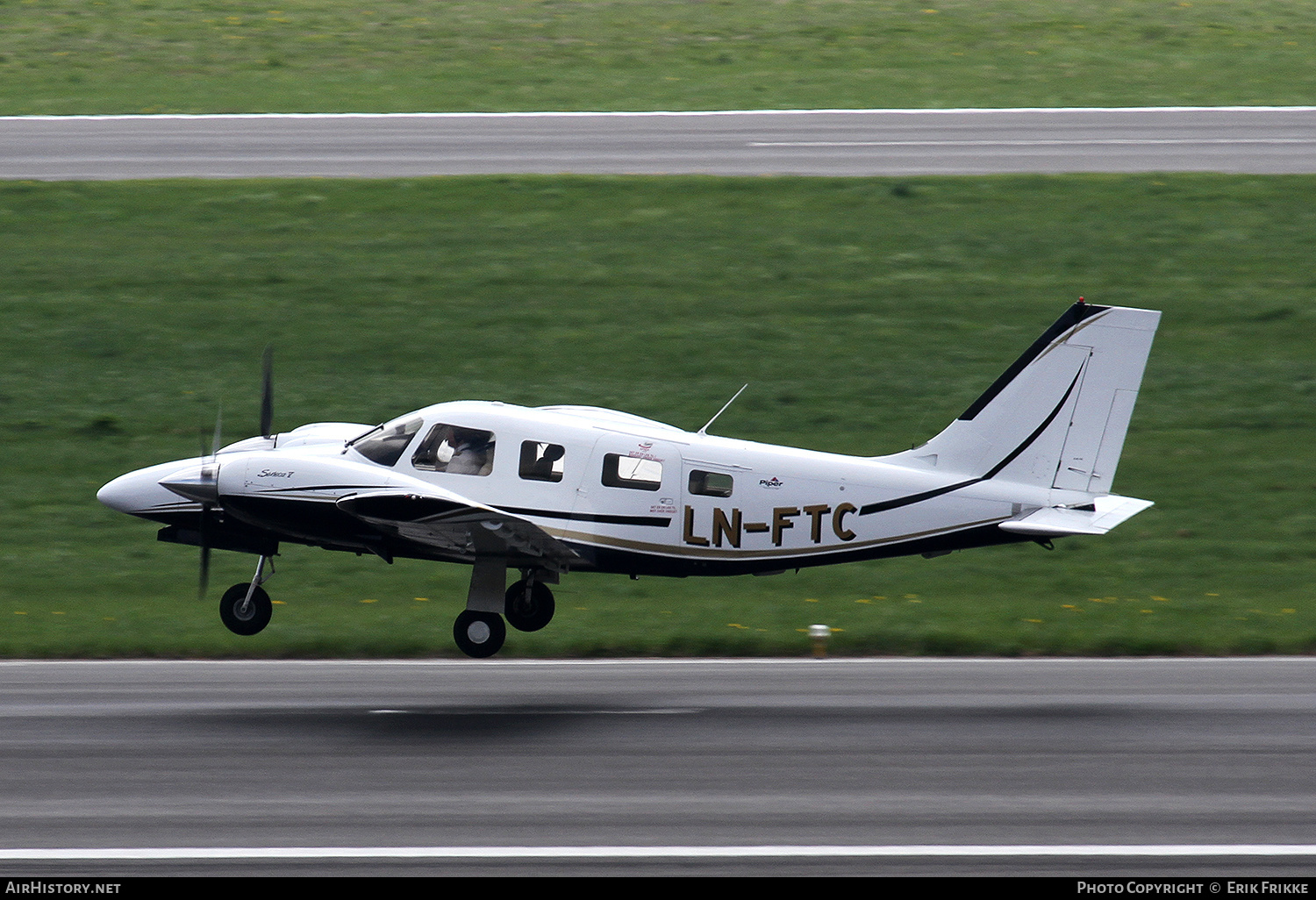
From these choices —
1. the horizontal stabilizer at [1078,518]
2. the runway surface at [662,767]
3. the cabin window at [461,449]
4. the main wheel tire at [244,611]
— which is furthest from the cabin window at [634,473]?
the main wheel tire at [244,611]

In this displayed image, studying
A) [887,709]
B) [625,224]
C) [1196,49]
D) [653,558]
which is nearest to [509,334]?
[625,224]

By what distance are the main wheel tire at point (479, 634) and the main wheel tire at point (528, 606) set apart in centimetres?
90

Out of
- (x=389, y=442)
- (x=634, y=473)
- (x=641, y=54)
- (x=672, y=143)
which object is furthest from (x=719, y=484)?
(x=641, y=54)

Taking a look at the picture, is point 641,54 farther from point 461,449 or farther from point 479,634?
point 479,634

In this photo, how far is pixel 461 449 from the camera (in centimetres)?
1717

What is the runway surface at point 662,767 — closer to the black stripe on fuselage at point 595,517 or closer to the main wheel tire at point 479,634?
the main wheel tire at point 479,634

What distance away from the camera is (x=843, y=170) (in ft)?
107

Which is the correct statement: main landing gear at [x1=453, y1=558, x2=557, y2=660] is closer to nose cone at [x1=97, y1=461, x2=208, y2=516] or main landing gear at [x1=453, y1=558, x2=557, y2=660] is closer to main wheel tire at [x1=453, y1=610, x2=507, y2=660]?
main wheel tire at [x1=453, y1=610, x2=507, y2=660]

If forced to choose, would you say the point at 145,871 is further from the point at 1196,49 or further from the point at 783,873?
the point at 1196,49

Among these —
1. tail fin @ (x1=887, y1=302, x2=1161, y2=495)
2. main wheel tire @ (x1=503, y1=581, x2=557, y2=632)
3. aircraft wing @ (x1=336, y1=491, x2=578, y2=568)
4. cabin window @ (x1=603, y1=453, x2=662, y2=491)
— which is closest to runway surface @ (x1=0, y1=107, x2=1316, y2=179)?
tail fin @ (x1=887, y1=302, x2=1161, y2=495)

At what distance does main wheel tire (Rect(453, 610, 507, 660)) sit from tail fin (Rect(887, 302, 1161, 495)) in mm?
5524

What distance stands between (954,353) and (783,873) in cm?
1740

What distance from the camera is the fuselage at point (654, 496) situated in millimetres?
17031

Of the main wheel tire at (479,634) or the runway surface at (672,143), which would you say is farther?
the runway surface at (672,143)
